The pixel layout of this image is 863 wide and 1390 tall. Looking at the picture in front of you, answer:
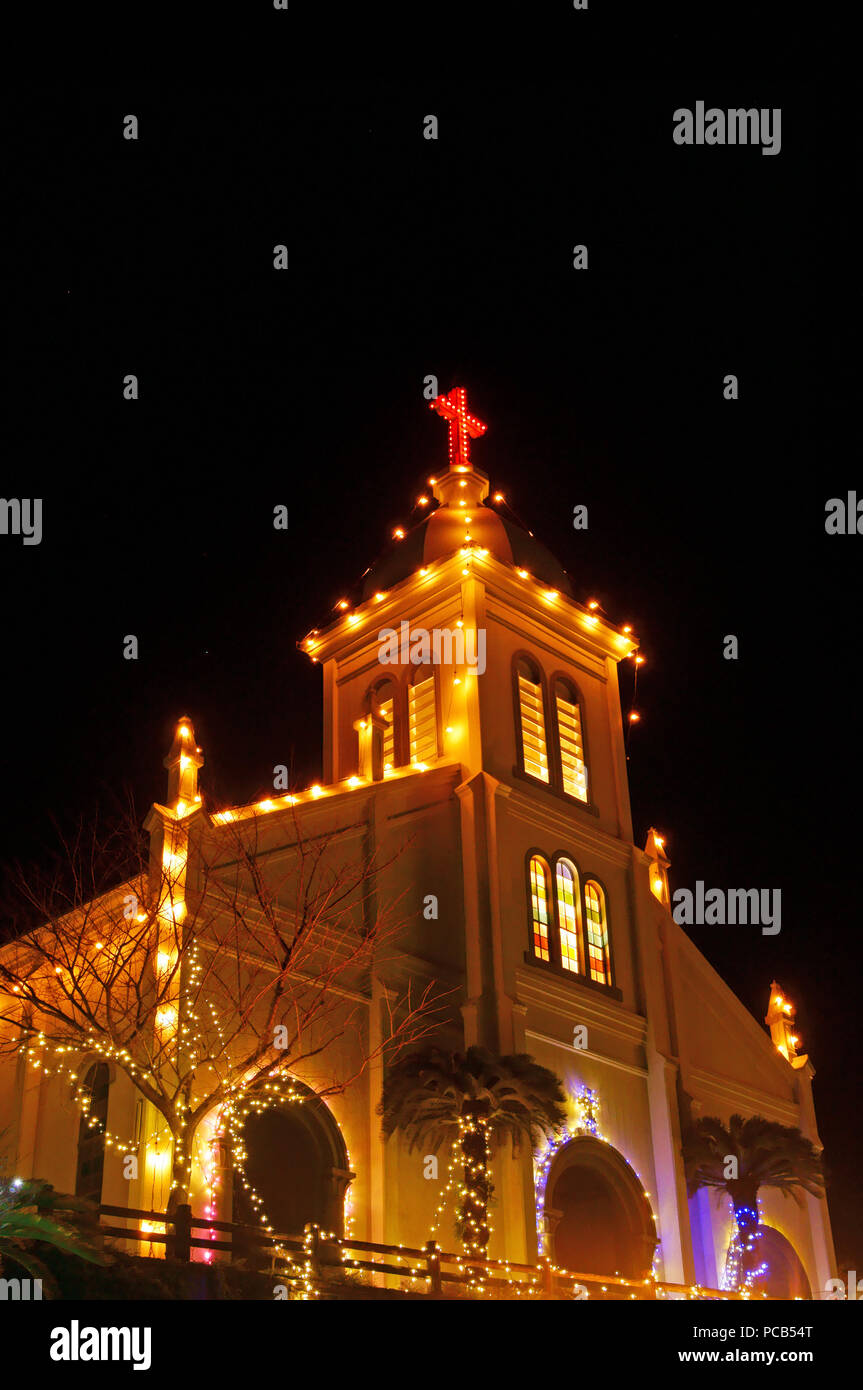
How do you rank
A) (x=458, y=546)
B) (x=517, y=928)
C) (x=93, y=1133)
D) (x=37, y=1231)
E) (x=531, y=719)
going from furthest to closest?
1. (x=458, y=546)
2. (x=531, y=719)
3. (x=517, y=928)
4. (x=93, y=1133)
5. (x=37, y=1231)

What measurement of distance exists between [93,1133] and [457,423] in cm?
1780

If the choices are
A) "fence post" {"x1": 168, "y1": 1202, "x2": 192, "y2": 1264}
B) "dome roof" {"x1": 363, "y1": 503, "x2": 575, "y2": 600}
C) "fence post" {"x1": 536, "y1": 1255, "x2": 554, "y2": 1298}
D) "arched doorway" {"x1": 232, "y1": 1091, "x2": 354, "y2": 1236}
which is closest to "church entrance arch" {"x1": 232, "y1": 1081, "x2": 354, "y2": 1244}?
"arched doorway" {"x1": 232, "y1": 1091, "x2": 354, "y2": 1236}

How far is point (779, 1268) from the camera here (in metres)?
29.0


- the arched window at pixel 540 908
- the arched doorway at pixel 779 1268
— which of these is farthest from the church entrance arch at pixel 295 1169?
the arched doorway at pixel 779 1268

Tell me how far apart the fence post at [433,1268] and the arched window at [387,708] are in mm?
10991

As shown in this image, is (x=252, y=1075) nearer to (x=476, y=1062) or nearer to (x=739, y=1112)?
(x=476, y=1062)

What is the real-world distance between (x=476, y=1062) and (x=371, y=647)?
1106 centimetres

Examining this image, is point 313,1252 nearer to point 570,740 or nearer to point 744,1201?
point 744,1201

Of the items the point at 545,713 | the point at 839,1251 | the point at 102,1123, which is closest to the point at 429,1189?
the point at 102,1123

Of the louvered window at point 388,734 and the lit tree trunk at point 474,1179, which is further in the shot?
the louvered window at point 388,734

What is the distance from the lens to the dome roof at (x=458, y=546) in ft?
101

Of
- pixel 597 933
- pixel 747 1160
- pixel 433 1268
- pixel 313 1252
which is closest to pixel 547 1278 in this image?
pixel 433 1268

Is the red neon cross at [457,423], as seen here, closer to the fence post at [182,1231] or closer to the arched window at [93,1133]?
the arched window at [93,1133]

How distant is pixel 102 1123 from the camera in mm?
22750
